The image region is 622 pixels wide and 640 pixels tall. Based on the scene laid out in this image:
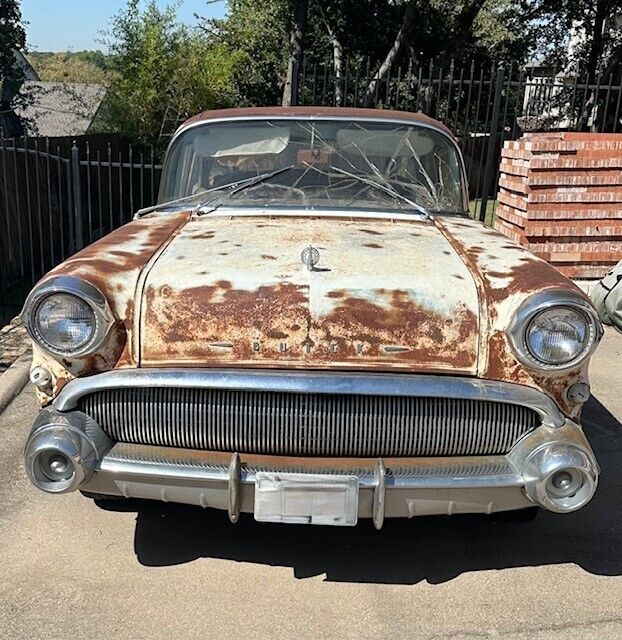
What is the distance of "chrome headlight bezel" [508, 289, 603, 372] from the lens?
2416 mm

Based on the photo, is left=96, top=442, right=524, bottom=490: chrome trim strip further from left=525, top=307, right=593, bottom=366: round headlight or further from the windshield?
the windshield

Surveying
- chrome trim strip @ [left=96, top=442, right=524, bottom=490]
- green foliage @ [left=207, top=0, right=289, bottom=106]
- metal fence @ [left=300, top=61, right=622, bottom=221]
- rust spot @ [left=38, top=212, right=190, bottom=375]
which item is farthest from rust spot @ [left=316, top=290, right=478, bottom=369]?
green foliage @ [left=207, top=0, right=289, bottom=106]

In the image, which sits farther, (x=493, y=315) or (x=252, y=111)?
(x=252, y=111)

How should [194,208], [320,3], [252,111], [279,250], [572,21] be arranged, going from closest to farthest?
[279,250] < [194,208] < [252,111] < [320,3] < [572,21]

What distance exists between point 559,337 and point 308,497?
3.32 feet

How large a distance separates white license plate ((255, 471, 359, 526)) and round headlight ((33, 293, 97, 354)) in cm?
77

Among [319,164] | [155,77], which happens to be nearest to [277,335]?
[319,164]

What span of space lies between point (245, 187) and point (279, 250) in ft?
2.99

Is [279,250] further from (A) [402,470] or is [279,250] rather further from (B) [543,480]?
(B) [543,480]

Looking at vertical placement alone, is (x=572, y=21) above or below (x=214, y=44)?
above

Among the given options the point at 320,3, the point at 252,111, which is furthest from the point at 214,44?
the point at 252,111

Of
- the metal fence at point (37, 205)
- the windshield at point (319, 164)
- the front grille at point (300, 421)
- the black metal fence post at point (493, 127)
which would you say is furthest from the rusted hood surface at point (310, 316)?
the black metal fence post at point (493, 127)

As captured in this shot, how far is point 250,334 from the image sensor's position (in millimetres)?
2420

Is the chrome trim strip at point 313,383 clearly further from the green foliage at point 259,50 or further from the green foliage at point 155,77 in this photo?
the green foliage at point 259,50
